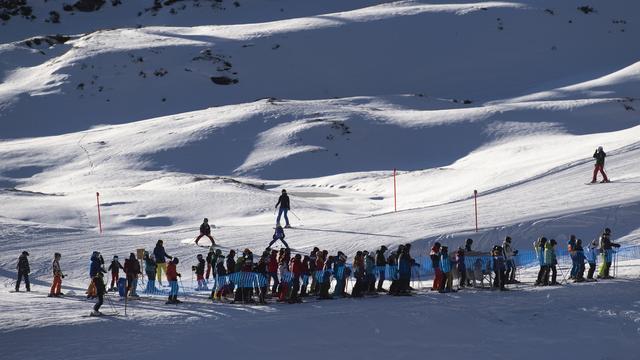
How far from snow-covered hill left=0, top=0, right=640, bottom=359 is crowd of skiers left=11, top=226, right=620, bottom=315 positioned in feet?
2.68

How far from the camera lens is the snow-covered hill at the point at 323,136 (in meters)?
31.1

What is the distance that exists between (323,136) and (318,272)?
31422 millimetres

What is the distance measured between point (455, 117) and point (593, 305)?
3423 centimetres

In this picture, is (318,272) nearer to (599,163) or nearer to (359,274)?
(359,274)

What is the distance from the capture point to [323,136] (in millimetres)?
56500

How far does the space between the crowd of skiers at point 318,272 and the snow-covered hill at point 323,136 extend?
32.2 inches

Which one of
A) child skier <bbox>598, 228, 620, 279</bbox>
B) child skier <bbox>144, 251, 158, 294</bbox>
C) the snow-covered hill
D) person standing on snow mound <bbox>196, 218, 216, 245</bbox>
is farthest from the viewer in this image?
person standing on snow mound <bbox>196, 218, 216, 245</bbox>

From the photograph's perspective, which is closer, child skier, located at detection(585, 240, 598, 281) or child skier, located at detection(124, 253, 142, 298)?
child skier, located at detection(124, 253, 142, 298)

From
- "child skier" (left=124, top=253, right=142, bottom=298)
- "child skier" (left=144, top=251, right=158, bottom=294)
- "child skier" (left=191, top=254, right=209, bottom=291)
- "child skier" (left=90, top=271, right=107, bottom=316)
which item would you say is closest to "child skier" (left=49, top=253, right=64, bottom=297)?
"child skier" (left=124, top=253, right=142, bottom=298)

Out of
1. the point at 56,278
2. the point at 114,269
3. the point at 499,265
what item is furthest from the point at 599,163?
the point at 56,278

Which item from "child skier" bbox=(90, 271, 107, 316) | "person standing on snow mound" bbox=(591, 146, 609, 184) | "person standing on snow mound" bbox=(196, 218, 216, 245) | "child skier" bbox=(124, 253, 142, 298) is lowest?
"child skier" bbox=(90, 271, 107, 316)

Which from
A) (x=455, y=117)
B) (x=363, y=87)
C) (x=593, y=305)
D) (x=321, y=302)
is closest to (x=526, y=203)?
(x=593, y=305)

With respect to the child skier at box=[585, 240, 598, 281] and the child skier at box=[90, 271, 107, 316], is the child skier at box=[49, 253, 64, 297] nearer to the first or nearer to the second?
the child skier at box=[90, 271, 107, 316]

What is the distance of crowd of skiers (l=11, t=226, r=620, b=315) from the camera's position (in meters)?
24.5
